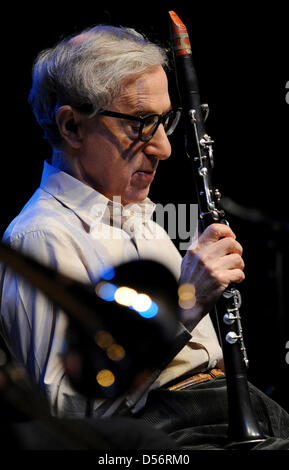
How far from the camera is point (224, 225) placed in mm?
1609

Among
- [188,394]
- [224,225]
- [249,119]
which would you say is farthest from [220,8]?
[188,394]

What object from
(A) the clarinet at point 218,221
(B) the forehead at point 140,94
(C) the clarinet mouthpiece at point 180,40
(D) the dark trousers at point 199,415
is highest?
(C) the clarinet mouthpiece at point 180,40

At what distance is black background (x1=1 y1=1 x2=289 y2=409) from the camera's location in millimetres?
3234

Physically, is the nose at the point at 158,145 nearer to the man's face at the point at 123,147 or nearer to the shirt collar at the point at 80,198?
the man's face at the point at 123,147

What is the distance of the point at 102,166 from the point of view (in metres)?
1.85

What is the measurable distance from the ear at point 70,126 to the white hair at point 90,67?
31mm

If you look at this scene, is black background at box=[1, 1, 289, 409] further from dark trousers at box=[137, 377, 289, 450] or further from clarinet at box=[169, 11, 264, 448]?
dark trousers at box=[137, 377, 289, 450]

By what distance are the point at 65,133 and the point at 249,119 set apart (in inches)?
89.3

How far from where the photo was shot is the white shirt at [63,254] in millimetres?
1481

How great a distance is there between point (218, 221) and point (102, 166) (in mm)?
434

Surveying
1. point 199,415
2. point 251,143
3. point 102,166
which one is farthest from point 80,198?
point 251,143

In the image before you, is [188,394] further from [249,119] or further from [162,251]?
Answer: [249,119]

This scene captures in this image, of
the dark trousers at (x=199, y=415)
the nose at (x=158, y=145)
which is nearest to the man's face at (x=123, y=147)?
the nose at (x=158, y=145)

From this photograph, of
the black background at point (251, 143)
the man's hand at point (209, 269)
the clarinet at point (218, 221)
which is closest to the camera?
the clarinet at point (218, 221)
